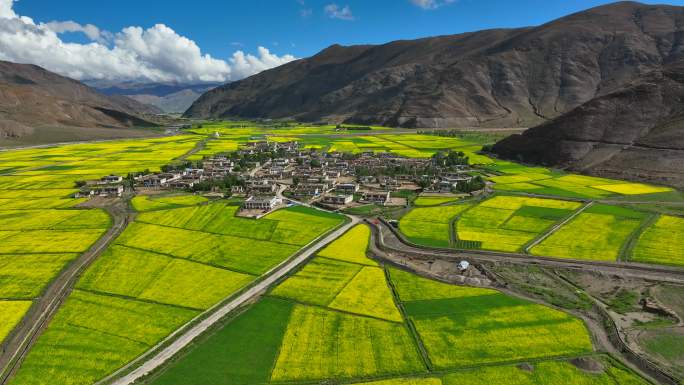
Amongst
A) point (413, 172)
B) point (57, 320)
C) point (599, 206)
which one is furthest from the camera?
point (413, 172)

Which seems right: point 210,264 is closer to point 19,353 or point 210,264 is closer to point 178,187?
point 19,353

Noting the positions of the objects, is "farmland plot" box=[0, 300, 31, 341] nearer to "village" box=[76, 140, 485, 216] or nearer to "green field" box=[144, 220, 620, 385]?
"green field" box=[144, 220, 620, 385]

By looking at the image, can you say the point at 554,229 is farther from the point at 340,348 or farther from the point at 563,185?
the point at 340,348

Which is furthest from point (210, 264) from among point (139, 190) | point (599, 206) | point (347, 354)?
point (599, 206)

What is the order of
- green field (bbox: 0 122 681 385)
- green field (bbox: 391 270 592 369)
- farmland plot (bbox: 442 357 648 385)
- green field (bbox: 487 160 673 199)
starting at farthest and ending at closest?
green field (bbox: 487 160 673 199), green field (bbox: 391 270 592 369), green field (bbox: 0 122 681 385), farmland plot (bbox: 442 357 648 385)

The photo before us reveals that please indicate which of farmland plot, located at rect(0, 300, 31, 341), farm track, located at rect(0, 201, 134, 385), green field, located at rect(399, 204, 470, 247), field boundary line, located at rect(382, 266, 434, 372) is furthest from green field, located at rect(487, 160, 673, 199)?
farmland plot, located at rect(0, 300, 31, 341)

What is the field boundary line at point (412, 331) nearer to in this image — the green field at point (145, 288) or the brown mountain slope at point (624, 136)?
the green field at point (145, 288)

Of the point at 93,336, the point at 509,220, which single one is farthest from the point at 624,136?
the point at 93,336
